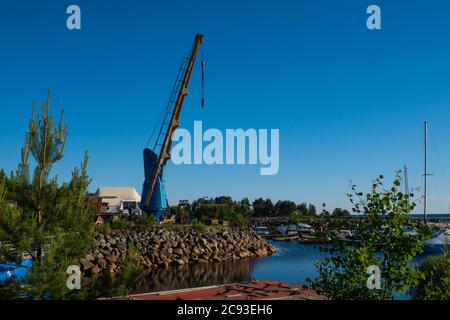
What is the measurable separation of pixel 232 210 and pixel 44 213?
62.6 metres

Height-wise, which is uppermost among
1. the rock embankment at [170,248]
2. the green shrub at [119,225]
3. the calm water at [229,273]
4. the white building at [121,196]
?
the white building at [121,196]

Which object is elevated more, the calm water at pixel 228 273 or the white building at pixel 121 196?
the white building at pixel 121 196

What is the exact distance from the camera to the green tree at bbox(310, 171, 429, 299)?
7855 millimetres

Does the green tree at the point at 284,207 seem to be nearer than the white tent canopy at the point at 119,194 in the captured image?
No

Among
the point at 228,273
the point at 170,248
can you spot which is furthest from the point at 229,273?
the point at 170,248

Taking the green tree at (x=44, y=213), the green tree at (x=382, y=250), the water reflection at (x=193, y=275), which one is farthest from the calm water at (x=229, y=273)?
the green tree at (x=382, y=250)

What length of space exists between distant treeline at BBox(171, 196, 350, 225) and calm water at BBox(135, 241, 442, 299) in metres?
4.85

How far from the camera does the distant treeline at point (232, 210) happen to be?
6675 cm

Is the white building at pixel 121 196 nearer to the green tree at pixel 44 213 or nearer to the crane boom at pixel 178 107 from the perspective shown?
the crane boom at pixel 178 107

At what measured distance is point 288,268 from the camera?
37344 millimetres

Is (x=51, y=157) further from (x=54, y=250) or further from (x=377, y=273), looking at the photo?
(x=377, y=273)

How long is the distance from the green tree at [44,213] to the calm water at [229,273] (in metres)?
15.8
